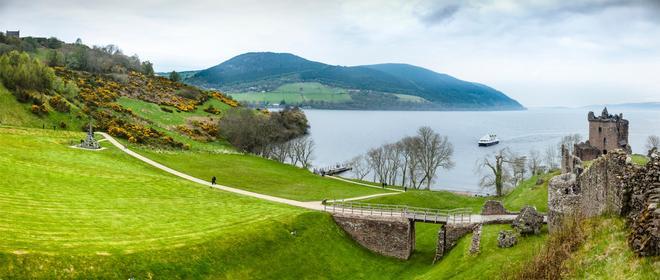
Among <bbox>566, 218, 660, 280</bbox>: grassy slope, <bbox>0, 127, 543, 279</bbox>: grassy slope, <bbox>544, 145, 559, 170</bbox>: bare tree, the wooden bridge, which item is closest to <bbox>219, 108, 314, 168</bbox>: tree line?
<bbox>544, 145, 559, 170</bbox>: bare tree

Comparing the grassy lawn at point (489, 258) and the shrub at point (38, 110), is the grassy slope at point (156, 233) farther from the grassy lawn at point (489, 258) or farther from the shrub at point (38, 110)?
the shrub at point (38, 110)

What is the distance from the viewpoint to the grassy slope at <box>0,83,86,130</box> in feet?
229

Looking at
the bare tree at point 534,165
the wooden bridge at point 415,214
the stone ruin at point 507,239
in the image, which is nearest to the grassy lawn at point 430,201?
the wooden bridge at point 415,214

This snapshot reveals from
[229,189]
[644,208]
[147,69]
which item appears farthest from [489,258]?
→ [147,69]

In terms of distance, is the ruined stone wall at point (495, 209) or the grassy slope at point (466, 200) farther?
the grassy slope at point (466, 200)

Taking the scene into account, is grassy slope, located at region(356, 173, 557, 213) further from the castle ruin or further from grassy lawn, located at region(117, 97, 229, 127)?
grassy lawn, located at region(117, 97, 229, 127)

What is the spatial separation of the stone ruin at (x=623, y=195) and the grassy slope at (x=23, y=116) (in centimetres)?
6940

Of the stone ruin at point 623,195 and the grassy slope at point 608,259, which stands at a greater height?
the stone ruin at point 623,195

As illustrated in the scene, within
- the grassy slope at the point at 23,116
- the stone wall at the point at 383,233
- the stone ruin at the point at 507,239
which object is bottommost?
the stone wall at the point at 383,233

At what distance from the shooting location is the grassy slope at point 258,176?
194 ft

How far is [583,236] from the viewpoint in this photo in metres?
19.8

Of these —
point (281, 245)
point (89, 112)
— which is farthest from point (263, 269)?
point (89, 112)

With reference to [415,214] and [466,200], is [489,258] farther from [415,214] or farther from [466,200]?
[466,200]

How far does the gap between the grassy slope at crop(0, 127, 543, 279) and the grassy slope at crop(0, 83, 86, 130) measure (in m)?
19.6
